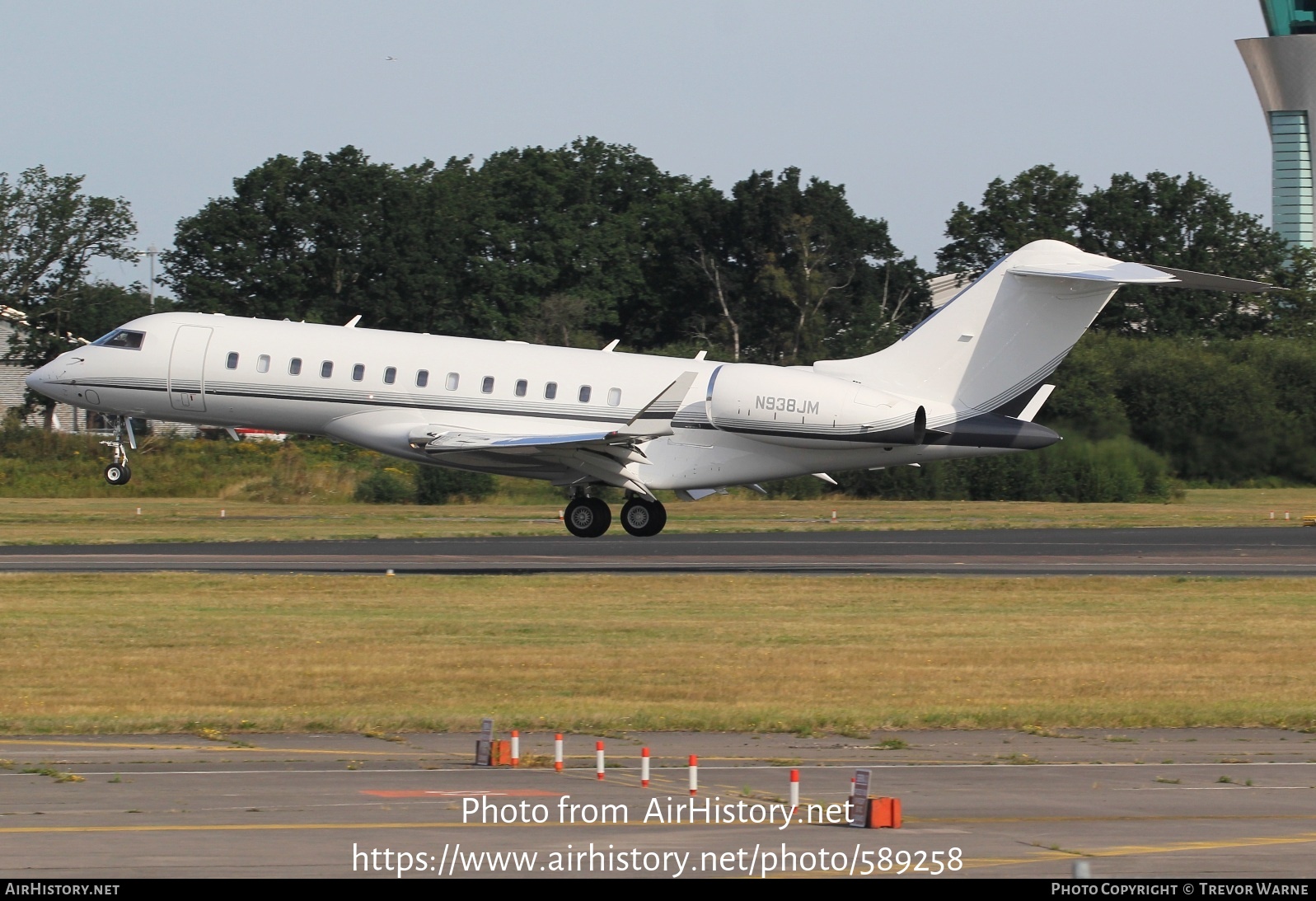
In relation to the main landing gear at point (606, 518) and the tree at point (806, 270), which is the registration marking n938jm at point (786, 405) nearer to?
the main landing gear at point (606, 518)

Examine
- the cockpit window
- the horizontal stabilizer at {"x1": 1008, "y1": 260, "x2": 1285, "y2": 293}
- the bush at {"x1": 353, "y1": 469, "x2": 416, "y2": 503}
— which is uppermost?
the horizontal stabilizer at {"x1": 1008, "y1": 260, "x2": 1285, "y2": 293}

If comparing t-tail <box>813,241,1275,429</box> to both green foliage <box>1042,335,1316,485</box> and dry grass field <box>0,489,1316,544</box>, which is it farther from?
green foliage <box>1042,335,1316,485</box>

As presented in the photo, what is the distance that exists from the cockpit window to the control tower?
7426cm

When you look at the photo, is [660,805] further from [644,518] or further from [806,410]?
[644,518]

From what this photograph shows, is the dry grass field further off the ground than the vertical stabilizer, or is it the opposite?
the vertical stabilizer

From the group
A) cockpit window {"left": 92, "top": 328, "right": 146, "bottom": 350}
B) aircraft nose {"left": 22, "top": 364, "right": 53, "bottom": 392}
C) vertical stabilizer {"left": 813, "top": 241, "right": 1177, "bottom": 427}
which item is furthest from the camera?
aircraft nose {"left": 22, "top": 364, "right": 53, "bottom": 392}

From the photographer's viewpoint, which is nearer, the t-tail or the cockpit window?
the t-tail

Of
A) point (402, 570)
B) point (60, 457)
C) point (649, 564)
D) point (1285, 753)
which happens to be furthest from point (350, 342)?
point (60, 457)

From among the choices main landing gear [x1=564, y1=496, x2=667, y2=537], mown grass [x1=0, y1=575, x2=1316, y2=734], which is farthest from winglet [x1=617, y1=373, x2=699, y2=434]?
mown grass [x1=0, y1=575, x2=1316, y2=734]

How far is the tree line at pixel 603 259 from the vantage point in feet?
245

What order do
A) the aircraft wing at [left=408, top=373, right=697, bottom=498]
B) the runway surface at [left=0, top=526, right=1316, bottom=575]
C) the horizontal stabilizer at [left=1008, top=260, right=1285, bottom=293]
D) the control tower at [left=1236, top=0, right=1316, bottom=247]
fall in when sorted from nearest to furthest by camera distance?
1. the horizontal stabilizer at [left=1008, top=260, right=1285, bottom=293]
2. the aircraft wing at [left=408, top=373, right=697, bottom=498]
3. the runway surface at [left=0, top=526, right=1316, bottom=575]
4. the control tower at [left=1236, top=0, right=1316, bottom=247]

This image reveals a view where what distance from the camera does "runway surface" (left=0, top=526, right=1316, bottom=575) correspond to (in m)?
28.5

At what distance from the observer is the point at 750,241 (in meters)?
80.6

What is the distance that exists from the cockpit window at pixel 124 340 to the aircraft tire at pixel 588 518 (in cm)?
842
